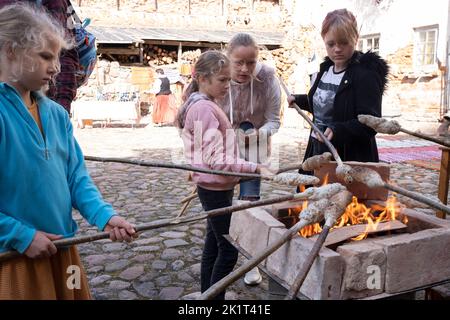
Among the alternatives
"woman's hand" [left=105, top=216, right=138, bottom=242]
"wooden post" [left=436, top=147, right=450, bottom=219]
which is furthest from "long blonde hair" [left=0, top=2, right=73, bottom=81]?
"wooden post" [left=436, top=147, right=450, bottom=219]

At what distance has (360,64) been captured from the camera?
2.74 metres

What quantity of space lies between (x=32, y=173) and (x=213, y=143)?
1.00 metres

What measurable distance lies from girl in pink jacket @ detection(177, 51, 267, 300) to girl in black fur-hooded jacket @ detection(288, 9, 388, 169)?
67 centimetres

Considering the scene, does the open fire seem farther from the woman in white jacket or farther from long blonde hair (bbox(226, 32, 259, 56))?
long blonde hair (bbox(226, 32, 259, 56))

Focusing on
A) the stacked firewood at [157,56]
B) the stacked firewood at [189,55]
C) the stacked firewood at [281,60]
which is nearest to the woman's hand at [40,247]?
the stacked firewood at [281,60]

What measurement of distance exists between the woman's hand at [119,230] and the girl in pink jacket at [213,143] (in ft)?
2.54

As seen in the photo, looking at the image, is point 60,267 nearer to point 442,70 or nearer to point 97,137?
point 97,137

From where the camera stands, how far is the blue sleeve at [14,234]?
1555mm

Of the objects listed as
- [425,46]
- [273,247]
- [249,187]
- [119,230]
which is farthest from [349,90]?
[425,46]

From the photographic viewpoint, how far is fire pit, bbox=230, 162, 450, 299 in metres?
1.75

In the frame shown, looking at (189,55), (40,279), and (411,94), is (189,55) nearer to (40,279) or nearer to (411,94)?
(411,94)

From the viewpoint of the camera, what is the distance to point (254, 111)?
314cm

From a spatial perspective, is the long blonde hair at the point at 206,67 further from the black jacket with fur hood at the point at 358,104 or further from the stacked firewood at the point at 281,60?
the stacked firewood at the point at 281,60

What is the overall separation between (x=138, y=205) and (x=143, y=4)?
18.3m
